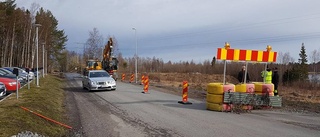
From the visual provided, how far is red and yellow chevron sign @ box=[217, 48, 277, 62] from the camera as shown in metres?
12.1

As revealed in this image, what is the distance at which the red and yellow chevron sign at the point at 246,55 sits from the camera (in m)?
12.1

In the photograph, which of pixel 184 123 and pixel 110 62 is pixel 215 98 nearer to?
pixel 184 123

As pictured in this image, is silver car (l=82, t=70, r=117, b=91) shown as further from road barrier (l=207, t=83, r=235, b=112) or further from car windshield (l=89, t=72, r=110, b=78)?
road barrier (l=207, t=83, r=235, b=112)

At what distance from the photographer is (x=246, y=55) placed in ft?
40.8

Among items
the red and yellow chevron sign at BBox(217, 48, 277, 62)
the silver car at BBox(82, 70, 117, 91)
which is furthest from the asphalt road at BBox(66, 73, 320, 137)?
the silver car at BBox(82, 70, 117, 91)

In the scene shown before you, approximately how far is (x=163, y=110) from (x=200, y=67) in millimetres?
79913

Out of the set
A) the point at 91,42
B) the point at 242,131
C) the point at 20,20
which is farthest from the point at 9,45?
the point at 242,131

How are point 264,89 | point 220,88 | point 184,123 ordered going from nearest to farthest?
point 184,123 < point 220,88 < point 264,89

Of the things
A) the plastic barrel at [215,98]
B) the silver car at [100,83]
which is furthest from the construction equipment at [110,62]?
the plastic barrel at [215,98]

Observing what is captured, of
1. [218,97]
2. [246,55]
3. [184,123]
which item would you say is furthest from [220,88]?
[184,123]

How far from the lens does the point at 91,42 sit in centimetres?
6950

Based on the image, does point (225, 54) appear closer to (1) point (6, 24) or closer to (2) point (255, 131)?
(2) point (255, 131)

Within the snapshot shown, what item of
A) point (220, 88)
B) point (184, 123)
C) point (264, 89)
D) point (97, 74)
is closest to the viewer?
point (184, 123)

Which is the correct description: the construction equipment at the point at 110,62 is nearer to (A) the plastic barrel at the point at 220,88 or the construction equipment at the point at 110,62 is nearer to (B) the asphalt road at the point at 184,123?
(B) the asphalt road at the point at 184,123
